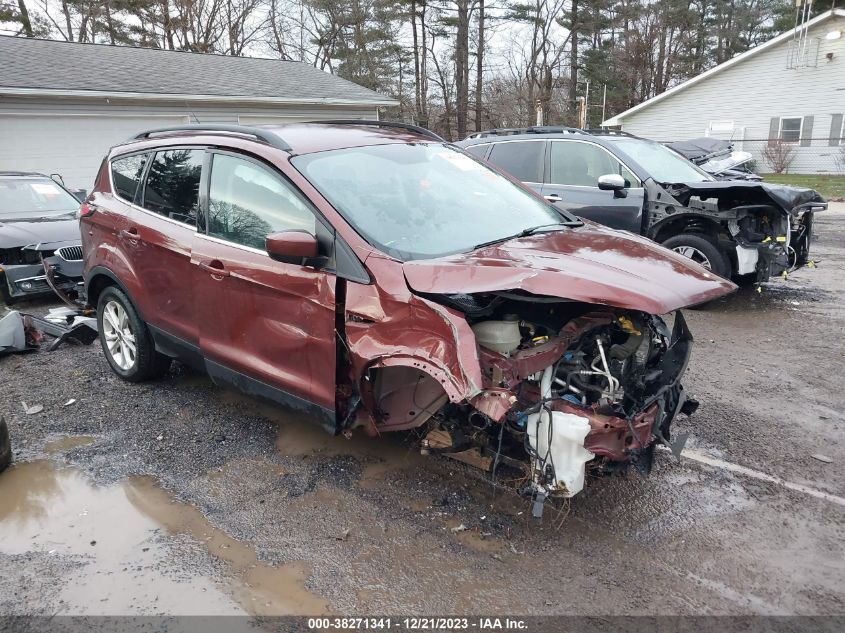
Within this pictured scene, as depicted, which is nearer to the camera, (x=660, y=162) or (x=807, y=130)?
(x=660, y=162)

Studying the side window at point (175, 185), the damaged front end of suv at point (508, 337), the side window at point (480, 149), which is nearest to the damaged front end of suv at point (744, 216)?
the side window at point (480, 149)

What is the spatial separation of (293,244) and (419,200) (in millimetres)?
870

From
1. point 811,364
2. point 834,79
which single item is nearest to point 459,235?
point 811,364

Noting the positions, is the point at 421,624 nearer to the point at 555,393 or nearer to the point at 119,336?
the point at 555,393

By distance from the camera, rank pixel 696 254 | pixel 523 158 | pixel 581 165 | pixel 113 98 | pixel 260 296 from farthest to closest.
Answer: pixel 113 98, pixel 523 158, pixel 581 165, pixel 696 254, pixel 260 296

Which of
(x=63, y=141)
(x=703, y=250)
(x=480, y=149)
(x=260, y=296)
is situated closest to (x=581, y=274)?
(x=260, y=296)

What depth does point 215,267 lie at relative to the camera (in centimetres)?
376

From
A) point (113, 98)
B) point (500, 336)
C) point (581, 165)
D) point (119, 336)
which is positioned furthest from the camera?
point (113, 98)

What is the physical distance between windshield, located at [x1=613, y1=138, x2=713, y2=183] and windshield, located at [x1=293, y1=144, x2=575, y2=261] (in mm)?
3692

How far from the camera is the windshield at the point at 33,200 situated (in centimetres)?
823

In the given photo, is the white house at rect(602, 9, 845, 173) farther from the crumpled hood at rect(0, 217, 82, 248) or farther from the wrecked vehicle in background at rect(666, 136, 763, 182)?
the crumpled hood at rect(0, 217, 82, 248)

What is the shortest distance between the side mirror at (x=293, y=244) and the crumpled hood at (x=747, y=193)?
16.7ft

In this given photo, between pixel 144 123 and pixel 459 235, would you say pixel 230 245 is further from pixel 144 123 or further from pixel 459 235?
pixel 144 123

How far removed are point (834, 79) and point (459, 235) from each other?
26.5 m
